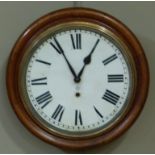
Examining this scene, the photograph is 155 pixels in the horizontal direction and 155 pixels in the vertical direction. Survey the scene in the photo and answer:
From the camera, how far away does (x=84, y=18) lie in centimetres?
110

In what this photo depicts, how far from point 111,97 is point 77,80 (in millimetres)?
88

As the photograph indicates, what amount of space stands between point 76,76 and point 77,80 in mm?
10

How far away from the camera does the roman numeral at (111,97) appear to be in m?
1.09

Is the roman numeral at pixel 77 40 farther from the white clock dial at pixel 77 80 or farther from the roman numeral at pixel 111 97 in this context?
the roman numeral at pixel 111 97

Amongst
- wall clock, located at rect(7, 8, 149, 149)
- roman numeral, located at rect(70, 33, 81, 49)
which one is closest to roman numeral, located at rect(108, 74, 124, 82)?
wall clock, located at rect(7, 8, 149, 149)

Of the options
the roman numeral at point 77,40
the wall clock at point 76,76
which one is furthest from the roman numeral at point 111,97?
the roman numeral at point 77,40

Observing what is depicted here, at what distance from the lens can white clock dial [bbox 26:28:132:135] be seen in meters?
1.09

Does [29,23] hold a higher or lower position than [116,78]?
higher

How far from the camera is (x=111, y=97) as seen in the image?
43.0 inches

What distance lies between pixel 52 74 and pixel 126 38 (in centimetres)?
19

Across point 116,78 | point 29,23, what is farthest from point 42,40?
point 116,78

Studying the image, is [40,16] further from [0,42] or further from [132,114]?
[132,114]

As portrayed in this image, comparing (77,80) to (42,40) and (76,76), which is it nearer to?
(76,76)

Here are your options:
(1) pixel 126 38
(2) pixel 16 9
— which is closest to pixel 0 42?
(2) pixel 16 9
